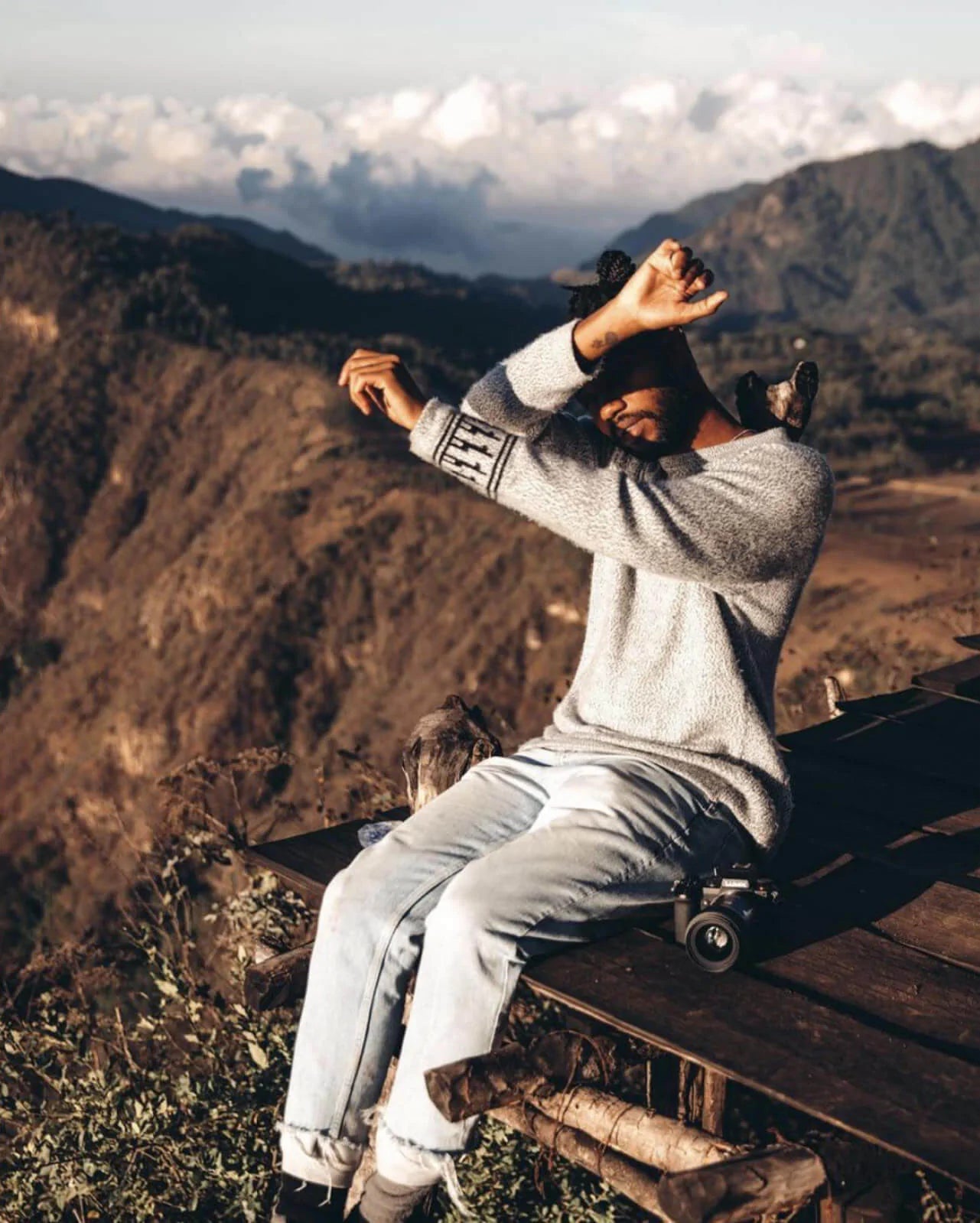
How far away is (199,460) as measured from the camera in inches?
1366

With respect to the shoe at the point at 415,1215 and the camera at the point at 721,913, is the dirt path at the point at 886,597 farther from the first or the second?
the shoe at the point at 415,1215

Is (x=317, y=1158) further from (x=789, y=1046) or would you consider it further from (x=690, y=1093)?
(x=690, y=1093)

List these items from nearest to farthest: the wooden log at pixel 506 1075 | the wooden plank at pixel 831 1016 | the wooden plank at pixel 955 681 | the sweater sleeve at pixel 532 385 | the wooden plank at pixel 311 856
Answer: the wooden plank at pixel 831 1016 < the wooden log at pixel 506 1075 < the sweater sleeve at pixel 532 385 < the wooden plank at pixel 311 856 < the wooden plank at pixel 955 681

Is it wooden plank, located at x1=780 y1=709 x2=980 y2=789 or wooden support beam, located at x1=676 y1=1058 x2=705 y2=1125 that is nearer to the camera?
wooden support beam, located at x1=676 y1=1058 x2=705 y2=1125

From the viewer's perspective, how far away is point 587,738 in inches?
135

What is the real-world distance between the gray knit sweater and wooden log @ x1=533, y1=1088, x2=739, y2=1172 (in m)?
0.74

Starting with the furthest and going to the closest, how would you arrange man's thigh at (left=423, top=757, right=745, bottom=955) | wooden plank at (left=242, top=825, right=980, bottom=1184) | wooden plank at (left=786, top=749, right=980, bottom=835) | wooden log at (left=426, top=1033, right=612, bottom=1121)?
wooden plank at (left=786, top=749, right=980, bottom=835), man's thigh at (left=423, top=757, right=745, bottom=955), wooden log at (left=426, top=1033, right=612, bottom=1121), wooden plank at (left=242, top=825, right=980, bottom=1184)

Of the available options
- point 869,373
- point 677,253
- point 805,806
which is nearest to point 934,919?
point 805,806

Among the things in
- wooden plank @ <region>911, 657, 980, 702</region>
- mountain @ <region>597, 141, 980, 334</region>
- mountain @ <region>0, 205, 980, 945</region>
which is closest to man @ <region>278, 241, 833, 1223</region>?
wooden plank @ <region>911, 657, 980, 702</region>

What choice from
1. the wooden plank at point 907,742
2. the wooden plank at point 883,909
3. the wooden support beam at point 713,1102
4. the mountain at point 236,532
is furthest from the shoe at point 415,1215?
the mountain at point 236,532

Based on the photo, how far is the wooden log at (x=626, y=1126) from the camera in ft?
10.4

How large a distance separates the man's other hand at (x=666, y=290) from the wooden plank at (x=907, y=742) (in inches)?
93.0

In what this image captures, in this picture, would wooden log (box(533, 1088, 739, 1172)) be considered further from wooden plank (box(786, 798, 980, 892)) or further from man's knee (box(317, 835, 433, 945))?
wooden plank (box(786, 798, 980, 892))

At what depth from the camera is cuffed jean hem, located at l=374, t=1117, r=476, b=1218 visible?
107 inches
